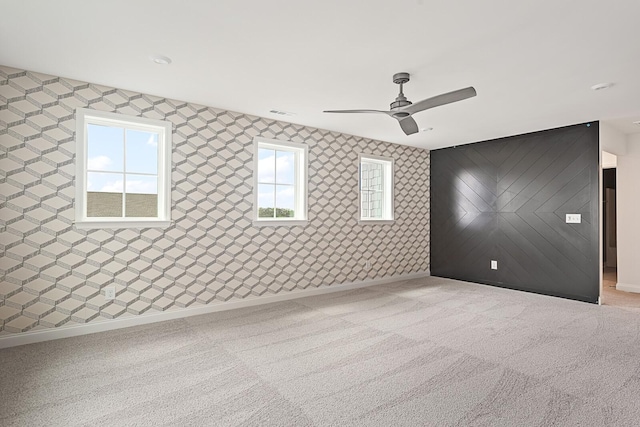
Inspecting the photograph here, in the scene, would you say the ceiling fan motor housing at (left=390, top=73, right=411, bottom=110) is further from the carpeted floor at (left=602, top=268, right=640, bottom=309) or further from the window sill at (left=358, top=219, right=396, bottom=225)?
the carpeted floor at (left=602, top=268, right=640, bottom=309)

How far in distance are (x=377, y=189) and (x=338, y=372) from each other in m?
3.99

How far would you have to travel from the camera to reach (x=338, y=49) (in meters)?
2.72

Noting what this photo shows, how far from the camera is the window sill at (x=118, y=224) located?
337 centimetres

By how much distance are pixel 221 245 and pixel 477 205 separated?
4.40 metres

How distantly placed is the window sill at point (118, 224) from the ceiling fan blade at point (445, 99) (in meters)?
2.85

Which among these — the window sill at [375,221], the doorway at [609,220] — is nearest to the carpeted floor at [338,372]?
the window sill at [375,221]

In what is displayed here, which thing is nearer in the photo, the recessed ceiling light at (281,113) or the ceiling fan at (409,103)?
the ceiling fan at (409,103)

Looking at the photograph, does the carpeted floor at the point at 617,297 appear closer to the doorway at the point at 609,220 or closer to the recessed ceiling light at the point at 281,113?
the doorway at the point at 609,220

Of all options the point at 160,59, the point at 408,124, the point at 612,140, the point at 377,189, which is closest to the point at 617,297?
the point at 612,140

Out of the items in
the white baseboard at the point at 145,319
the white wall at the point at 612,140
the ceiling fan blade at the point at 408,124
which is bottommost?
the white baseboard at the point at 145,319

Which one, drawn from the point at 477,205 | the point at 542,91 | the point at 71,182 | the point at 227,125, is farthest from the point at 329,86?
the point at 477,205

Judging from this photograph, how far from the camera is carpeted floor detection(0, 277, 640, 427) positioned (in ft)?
6.65

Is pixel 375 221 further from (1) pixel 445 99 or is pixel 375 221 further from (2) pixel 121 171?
(2) pixel 121 171

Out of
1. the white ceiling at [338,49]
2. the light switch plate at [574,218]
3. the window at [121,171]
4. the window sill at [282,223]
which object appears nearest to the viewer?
the white ceiling at [338,49]
